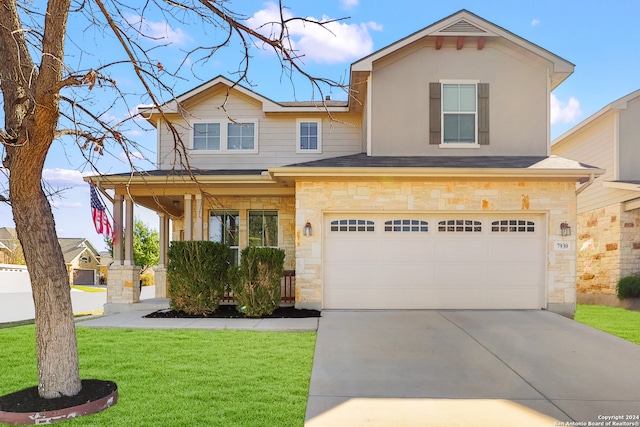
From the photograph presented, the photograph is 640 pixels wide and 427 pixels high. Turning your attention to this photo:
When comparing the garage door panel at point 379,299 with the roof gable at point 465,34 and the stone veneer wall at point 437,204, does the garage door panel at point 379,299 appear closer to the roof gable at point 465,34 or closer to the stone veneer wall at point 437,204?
the stone veneer wall at point 437,204

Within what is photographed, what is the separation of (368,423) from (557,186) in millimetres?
7934

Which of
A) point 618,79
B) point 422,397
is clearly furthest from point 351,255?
point 618,79

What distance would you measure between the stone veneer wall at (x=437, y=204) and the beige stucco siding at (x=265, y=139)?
3551mm

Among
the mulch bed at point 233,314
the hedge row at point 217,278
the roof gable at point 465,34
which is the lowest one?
the mulch bed at point 233,314

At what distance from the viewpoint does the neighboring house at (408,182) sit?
10008 mm

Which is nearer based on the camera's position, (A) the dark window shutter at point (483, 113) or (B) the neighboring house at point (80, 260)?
(A) the dark window shutter at point (483, 113)

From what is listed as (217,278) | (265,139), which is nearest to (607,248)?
(265,139)

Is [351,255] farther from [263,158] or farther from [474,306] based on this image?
[263,158]

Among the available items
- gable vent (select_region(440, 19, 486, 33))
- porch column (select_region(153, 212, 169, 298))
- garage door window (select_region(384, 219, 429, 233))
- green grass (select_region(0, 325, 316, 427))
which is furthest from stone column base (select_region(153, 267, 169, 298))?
gable vent (select_region(440, 19, 486, 33))

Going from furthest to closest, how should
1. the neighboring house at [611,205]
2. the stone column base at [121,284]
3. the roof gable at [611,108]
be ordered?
the roof gable at [611,108] → the neighboring house at [611,205] → the stone column base at [121,284]

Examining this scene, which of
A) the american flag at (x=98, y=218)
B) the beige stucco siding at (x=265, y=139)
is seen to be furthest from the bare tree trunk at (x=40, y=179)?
the beige stucco siding at (x=265, y=139)

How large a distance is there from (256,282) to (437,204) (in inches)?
165

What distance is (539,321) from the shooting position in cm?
880

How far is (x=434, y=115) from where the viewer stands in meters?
11.2
